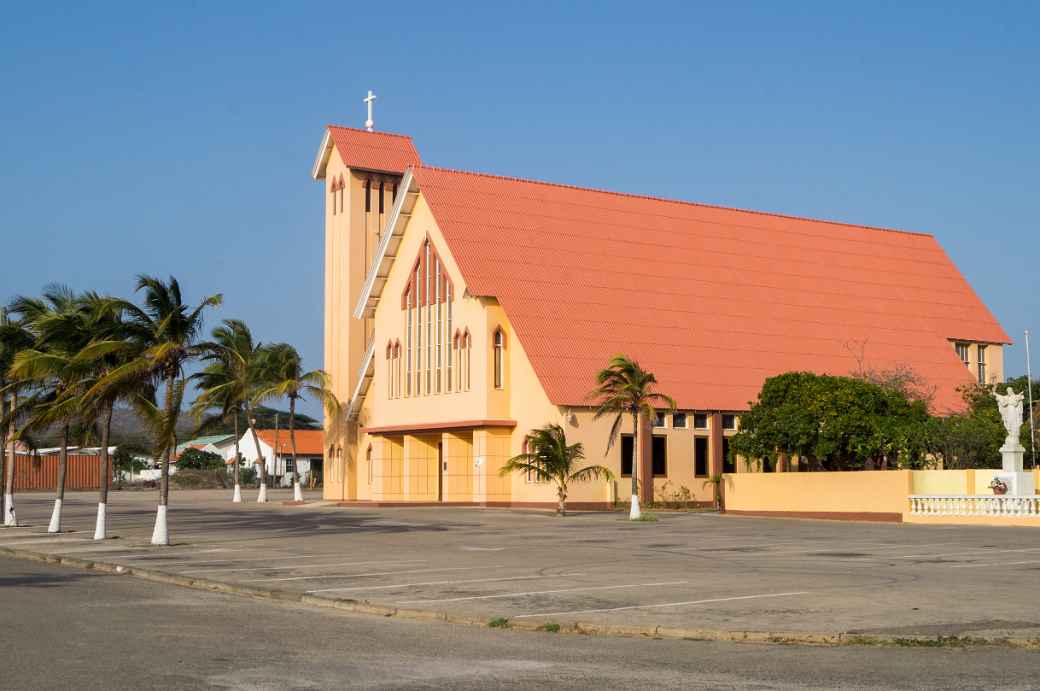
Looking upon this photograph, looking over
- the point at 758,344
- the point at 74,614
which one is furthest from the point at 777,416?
the point at 74,614

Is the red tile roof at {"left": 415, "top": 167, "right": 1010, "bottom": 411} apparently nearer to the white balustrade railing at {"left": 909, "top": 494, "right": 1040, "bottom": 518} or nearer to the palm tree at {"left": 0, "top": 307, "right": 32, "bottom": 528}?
the white balustrade railing at {"left": 909, "top": 494, "right": 1040, "bottom": 518}

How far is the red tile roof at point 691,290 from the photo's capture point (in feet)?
172

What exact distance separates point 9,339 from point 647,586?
27.1 metres

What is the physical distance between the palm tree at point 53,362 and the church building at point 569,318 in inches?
727

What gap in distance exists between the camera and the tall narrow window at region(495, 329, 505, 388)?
52.5 m

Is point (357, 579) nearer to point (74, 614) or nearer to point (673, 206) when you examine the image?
point (74, 614)

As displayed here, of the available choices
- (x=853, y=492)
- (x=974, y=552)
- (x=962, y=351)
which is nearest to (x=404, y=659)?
(x=974, y=552)

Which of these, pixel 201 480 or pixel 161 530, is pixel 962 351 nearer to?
pixel 161 530

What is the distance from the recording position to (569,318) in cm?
5238

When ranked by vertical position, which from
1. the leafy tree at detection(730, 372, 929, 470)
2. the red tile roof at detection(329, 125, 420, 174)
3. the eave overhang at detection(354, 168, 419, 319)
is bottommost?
the leafy tree at detection(730, 372, 929, 470)

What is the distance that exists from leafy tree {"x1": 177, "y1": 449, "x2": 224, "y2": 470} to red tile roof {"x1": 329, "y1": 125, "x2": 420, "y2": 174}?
2263 inches

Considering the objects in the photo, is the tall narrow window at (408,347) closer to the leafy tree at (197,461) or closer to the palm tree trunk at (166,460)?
the palm tree trunk at (166,460)

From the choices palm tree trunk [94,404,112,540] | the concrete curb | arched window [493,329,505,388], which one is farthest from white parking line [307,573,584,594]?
arched window [493,329,505,388]

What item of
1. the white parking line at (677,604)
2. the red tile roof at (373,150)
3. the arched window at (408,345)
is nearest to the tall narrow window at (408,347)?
the arched window at (408,345)
